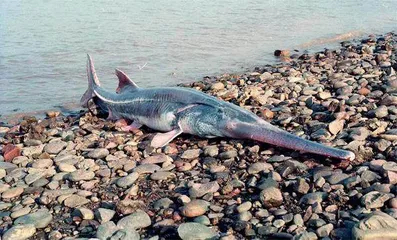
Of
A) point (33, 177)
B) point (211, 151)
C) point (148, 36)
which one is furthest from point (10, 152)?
point (148, 36)

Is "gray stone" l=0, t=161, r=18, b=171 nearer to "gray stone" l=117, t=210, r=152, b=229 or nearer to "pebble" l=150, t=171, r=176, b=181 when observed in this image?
"pebble" l=150, t=171, r=176, b=181

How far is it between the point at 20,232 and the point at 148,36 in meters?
14.3

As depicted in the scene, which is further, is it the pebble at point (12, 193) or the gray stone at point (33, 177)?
the gray stone at point (33, 177)

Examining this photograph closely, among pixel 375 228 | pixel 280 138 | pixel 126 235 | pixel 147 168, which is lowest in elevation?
pixel 147 168

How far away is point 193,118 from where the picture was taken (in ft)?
22.1

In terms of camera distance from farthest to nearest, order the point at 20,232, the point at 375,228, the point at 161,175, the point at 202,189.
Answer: the point at 161,175 → the point at 202,189 → the point at 20,232 → the point at 375,228

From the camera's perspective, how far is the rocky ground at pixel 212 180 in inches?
169

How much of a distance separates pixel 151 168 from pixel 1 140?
327 cm

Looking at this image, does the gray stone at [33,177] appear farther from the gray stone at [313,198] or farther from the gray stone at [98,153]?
the gray stone at [313,198]

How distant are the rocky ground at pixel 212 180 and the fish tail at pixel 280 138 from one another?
0.14 m

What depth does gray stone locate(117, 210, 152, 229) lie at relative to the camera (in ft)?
14.5

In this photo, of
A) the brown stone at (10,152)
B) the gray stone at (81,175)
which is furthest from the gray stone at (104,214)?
the brown stone at (10,152)

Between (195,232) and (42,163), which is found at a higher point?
(195,232)

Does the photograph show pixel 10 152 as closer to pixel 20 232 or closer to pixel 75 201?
pixel 75 201
